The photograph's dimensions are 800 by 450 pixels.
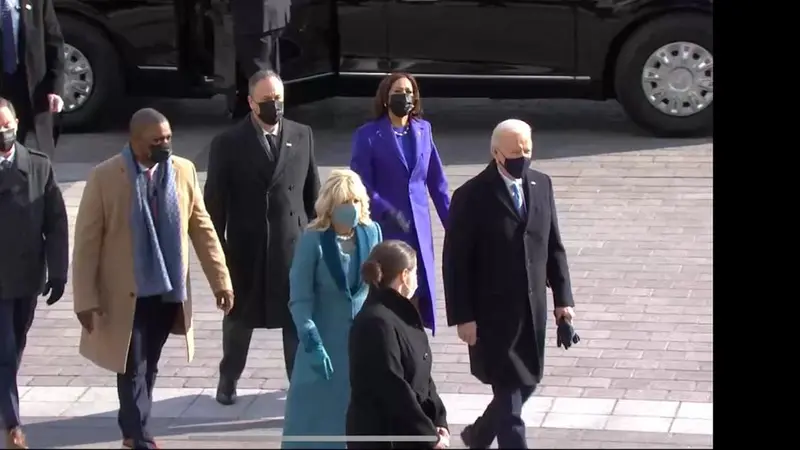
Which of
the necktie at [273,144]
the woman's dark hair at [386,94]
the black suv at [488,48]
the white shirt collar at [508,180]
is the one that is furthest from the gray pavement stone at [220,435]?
the black suv at [488,48]

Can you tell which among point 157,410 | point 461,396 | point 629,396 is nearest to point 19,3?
point 157,410

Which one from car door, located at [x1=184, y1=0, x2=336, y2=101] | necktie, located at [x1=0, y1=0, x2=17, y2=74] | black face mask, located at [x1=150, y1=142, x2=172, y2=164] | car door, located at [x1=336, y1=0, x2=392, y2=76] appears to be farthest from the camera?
car door, located at [x1=336, y1=0, x2=392, y2=76]

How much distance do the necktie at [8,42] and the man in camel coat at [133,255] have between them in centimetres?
269

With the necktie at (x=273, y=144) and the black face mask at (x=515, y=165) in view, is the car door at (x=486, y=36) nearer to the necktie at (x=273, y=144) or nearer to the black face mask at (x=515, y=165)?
the necktie at (x=273, y=144)

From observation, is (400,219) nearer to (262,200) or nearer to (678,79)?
(262,200)

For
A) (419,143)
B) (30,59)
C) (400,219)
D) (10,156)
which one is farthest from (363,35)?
(10,156)

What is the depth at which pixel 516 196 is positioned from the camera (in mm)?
7301

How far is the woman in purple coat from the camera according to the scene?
8.21 m

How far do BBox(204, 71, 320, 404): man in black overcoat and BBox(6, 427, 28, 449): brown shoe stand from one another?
119 centimetres

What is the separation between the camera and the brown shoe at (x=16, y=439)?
299 inches

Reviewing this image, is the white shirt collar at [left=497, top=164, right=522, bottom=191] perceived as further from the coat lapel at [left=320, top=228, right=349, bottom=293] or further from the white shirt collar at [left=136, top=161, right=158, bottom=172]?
the white shirt collar at [left=136, top=161, right=158, bottom=172]

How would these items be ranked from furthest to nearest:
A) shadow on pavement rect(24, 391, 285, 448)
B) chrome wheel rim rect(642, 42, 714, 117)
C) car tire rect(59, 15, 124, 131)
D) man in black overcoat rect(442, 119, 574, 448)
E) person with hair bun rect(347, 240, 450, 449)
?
car tire rect(59, 15, 124, 131), chrome wheel rim rect(642, 42, 714, 117), shadow on pavement rect(24, 391, 285, 448), man in black overcoat rect(442, 119, 574, 448), person with hair bun rect(347, 240, 450, 449)

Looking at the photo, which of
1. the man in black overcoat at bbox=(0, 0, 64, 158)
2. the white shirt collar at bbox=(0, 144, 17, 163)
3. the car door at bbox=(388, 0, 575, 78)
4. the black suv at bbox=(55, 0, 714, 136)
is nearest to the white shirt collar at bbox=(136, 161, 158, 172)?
the white shirt collar at bbox=(0, 144, 17, 163)
